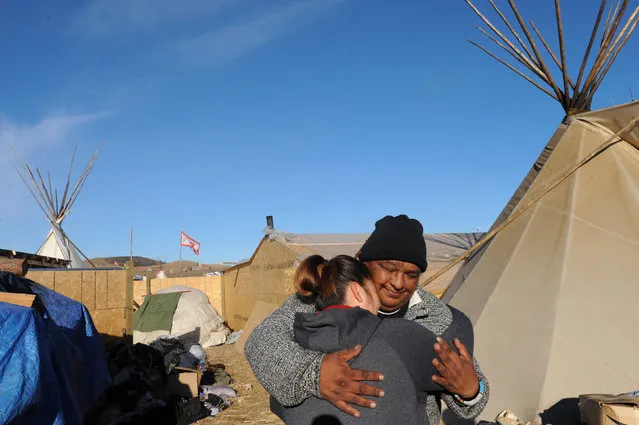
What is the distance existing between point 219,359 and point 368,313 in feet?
32.8

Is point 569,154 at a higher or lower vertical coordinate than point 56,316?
higher

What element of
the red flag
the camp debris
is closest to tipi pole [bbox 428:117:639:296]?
the camp debris

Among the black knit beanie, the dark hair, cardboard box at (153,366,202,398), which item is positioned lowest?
cardboard box at (153,366,202,398)

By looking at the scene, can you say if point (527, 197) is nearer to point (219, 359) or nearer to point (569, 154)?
point (569, 154)

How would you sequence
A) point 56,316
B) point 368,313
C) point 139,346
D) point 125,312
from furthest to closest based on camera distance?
point 125,312 < point 139,346 < point 56,316 < point 368,313

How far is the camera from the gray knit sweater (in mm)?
1521

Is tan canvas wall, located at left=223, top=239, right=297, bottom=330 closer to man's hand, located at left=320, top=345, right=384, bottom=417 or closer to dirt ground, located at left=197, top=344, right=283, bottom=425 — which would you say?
dirt ground, located at left=197, top=344, right=283, bottom=425

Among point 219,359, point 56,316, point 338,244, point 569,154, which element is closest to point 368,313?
point 56,316

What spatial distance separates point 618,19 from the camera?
5727mm

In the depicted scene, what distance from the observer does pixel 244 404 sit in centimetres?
700

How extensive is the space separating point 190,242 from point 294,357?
1946cm

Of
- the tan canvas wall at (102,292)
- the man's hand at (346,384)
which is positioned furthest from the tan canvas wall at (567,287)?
the tan canvas wall at (102,292)

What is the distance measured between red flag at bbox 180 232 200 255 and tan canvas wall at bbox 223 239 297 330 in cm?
418

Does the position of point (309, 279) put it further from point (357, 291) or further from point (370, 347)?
point (370, 347)
